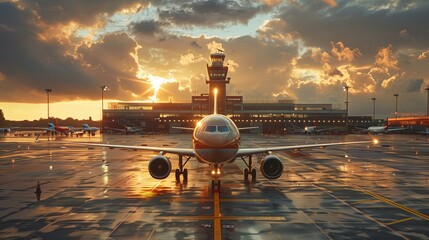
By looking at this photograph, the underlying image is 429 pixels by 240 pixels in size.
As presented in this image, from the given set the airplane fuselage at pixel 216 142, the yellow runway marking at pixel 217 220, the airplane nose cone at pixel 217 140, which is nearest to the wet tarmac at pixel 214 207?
the yellow runway marking at pixel 217 220

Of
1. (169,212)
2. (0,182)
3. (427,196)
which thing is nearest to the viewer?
(169,212)

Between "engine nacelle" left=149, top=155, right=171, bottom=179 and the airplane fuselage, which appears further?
"engine nacelle" left=149, top=155, right=171, bottom=179

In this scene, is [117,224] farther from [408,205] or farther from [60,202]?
[408,205]

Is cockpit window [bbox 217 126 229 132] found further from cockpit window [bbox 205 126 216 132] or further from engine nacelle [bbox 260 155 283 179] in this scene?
engine nacelle [bbox 260 155 283 179]

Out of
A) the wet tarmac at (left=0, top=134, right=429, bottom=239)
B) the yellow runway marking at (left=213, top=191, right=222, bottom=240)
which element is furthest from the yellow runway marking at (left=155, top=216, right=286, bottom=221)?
the yellow runway marking at (left=213, top=191, right=222, bottom=240)

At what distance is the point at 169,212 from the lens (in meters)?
17.9

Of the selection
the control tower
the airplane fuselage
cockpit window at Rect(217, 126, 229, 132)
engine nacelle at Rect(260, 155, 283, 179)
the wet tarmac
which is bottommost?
the wet tarmac

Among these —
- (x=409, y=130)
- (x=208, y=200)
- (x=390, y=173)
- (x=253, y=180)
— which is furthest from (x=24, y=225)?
(x=409, y=130)

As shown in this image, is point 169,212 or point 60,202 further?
point 60,202

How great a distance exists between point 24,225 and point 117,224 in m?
3.71

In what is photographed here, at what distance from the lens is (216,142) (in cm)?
2223

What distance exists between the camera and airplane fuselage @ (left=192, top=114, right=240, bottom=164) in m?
22.4

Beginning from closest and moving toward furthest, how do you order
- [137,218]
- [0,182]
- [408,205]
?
[137,218] → [408,205] → [0,182]

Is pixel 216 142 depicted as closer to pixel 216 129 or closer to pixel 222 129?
pixel 216 129
